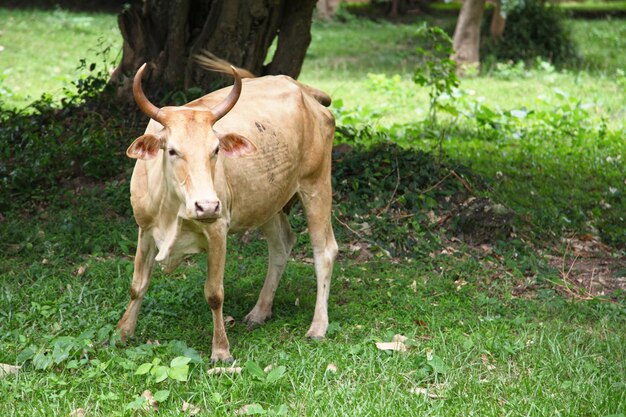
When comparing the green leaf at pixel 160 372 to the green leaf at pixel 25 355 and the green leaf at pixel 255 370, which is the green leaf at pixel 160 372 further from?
the green leaf at pixel 25 355

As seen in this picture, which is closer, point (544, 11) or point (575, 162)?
point (575, 162)

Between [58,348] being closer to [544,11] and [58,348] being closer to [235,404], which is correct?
[235,404]

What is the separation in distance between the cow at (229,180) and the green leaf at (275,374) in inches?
23.0

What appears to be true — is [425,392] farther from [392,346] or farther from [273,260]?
[273,260]

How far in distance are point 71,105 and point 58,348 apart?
4825 mm

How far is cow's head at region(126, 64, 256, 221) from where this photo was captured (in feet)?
15.8

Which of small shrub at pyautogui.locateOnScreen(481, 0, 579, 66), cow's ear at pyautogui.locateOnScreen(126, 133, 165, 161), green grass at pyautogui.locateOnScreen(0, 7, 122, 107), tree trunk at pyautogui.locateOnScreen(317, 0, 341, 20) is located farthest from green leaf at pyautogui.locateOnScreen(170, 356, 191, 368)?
tree trunk at pyautogui.locateOnScreen(317, 0, 341, 20)

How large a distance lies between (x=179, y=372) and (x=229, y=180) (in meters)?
1.25

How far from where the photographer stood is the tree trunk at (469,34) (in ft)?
50.5

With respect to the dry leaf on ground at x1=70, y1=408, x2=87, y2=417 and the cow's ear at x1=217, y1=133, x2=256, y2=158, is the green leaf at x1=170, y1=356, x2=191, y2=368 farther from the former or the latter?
the cow's ear at x1=217, y1=133, x2=256, y2=158

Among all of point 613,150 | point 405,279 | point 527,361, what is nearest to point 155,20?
point 405,279

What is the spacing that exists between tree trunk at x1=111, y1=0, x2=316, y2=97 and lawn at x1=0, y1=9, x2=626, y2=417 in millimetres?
967

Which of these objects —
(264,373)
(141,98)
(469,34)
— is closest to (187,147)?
(141,98)

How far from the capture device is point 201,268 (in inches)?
268
